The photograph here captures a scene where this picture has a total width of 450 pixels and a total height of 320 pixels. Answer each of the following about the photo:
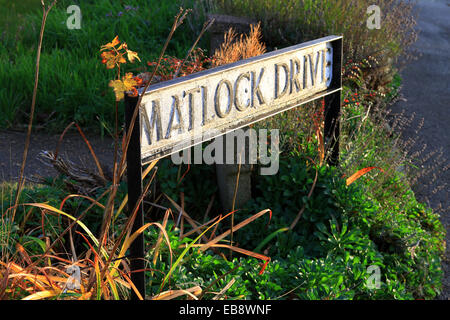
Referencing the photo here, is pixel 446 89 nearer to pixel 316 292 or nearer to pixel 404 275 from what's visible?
pixel 404 275

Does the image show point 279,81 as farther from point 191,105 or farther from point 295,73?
point 191,105

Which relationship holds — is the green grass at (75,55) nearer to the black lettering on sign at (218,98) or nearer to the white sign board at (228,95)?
the white sign board at (228,95)

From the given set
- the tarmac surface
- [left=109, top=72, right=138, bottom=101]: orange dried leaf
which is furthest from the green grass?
the tarmac surface

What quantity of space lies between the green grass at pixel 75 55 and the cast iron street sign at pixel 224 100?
66.4 inches

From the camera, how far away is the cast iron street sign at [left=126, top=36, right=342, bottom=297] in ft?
7.76

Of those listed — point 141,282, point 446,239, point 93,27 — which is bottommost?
point 446,239

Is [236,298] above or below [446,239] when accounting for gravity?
above

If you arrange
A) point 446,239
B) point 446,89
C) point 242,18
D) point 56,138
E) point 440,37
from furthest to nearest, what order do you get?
point 440,37, point 446,89, point 242,18, point 56,138, point 446,239

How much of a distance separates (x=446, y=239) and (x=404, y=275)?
2.59 ft

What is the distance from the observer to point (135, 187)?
2.35 meters

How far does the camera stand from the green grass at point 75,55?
16.8 feet

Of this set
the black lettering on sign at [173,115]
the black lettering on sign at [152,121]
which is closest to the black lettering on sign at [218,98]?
the black lettering on sign at [173,115]

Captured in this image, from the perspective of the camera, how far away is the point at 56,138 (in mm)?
4980

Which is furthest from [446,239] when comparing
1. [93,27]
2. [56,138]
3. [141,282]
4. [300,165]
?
[93,27]
